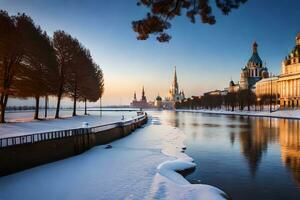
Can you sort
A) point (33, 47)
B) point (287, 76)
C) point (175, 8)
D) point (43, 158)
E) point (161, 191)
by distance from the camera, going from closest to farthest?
point (175, 8), point (161, 191), point (43, 158), point (33, 47), point (287, 76)

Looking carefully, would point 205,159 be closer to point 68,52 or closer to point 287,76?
point 68,52

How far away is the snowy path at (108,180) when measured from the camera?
46.0 ft

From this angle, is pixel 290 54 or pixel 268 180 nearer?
pixel 268 180

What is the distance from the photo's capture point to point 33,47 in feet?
143

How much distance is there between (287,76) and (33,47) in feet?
463

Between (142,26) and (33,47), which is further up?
(33,47)

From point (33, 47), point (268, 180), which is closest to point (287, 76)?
point (33, 47)

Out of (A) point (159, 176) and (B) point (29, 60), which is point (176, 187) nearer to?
(A) point (159, 176)

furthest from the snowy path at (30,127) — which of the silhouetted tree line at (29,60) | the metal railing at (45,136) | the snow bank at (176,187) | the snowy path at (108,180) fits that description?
the snow bank at (176,187)

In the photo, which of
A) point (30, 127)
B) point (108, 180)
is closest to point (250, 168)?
point (108, 180)

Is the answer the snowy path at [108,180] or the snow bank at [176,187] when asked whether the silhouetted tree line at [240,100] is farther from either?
the snow bank at [176,187]

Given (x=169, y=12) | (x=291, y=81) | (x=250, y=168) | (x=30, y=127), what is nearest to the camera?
(x=169, y=12)

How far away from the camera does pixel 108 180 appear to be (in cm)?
1642

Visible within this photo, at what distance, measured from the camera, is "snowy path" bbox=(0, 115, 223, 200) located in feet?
46.0
